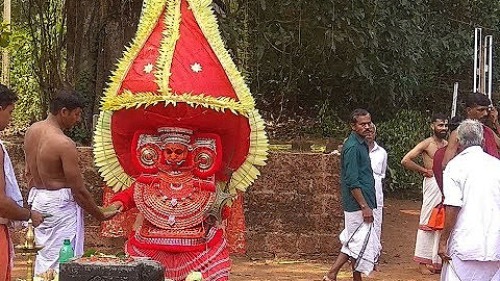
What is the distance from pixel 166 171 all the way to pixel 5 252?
47.5 inches

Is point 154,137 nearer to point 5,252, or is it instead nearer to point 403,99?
point 5,252

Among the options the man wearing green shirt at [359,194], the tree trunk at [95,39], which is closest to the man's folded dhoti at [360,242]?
the man wearing green shirt at [359,194]

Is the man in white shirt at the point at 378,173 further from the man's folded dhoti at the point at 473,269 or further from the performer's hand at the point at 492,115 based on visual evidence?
the man's folded dhoti at the point at 473,269

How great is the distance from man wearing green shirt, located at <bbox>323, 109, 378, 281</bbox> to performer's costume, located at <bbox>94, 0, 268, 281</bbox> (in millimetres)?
1814

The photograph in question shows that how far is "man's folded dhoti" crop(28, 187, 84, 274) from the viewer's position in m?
5.87

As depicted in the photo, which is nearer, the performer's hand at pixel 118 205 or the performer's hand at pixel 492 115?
the performer's hand at pixel 118 205

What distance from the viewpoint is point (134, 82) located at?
5.63 metres

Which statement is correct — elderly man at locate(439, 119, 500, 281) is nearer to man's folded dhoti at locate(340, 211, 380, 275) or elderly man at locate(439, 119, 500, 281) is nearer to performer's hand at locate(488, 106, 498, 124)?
performer's hand at locate(488, 106, 498, 124)

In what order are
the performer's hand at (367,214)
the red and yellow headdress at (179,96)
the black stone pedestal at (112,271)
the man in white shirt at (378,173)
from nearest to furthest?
1. the black stone pedestal at (112,271)
2. the red and yellow headdress at (179,96)
3. the performer's hand at (367,214)
4. the man in white shirt at (378,173)

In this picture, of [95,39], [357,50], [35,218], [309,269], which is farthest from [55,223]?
[357,50]

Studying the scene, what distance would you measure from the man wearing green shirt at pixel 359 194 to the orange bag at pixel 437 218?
1.21m

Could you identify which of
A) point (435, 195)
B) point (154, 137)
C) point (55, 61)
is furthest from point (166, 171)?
point (55, 61)

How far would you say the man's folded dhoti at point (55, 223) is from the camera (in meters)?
5.87

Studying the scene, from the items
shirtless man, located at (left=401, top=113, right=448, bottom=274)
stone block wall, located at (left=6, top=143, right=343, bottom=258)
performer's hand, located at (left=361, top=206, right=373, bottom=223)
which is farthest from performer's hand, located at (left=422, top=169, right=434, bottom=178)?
performer's hand, located at (left=361, top=206, right=373, bottom=223)
